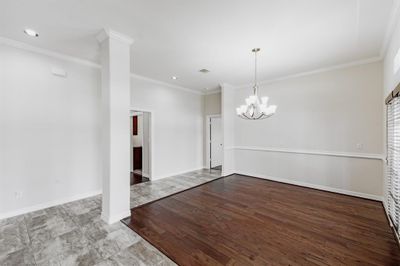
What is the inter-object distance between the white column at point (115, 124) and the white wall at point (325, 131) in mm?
4005

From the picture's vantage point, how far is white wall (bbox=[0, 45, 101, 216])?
2.87 meters

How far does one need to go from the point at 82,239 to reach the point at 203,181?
125 inches

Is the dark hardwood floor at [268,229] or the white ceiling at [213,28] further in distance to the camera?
the white ceiling at [213,28]

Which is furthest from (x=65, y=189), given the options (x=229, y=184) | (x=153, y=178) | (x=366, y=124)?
(x=366, y=124)

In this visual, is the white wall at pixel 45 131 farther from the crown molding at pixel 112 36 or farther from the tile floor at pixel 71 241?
the crown molding at pixel 112 36

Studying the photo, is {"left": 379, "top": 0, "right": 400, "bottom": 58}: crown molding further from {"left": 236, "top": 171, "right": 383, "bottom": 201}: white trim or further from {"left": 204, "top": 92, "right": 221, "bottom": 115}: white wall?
{"left": 204, "top": 92, "right": 221, "bottom": 115}: white wall

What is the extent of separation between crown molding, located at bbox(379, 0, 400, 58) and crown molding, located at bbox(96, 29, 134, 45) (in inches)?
142

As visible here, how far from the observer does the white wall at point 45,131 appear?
2865 mm

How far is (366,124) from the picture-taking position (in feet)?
12.1

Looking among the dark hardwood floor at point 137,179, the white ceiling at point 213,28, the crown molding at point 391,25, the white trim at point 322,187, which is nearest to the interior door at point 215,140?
the white trim at point 322,187

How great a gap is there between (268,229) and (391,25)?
347 cm

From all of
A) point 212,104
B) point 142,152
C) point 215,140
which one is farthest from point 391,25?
point 142,152

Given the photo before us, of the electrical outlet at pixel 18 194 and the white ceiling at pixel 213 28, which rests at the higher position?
the white ceiling at pixel 213 28

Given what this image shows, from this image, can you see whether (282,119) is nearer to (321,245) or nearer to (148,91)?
(321,245)
